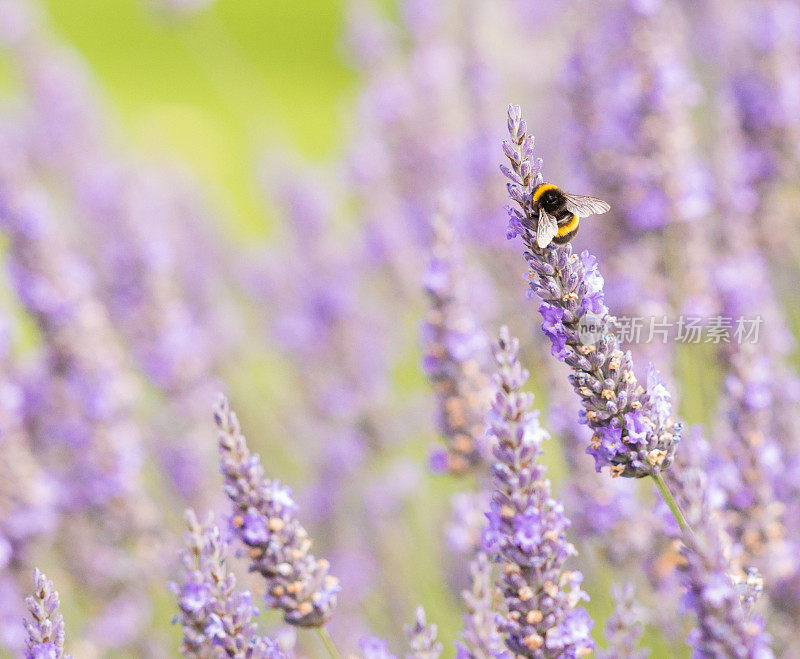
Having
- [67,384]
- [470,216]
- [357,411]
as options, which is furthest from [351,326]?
[67,384]

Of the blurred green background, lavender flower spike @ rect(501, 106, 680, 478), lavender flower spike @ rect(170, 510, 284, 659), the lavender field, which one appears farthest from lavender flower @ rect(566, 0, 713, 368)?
the blurred green background

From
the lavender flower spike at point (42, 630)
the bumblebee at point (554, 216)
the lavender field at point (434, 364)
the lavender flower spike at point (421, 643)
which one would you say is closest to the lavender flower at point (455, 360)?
the lavender field at point (434, 364)

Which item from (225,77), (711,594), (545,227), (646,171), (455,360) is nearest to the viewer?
(711,594)

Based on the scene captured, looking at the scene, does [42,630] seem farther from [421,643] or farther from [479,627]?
[479,627]

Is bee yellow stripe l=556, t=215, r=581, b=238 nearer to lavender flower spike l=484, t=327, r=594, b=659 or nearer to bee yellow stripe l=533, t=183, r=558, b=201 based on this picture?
bee yellow stripe l=533, t=183, r=558, b=201

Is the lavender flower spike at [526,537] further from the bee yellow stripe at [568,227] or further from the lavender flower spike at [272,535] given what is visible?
the lavender flower spike at [272,535]

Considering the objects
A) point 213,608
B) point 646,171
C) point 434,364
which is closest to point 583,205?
point 434,364
